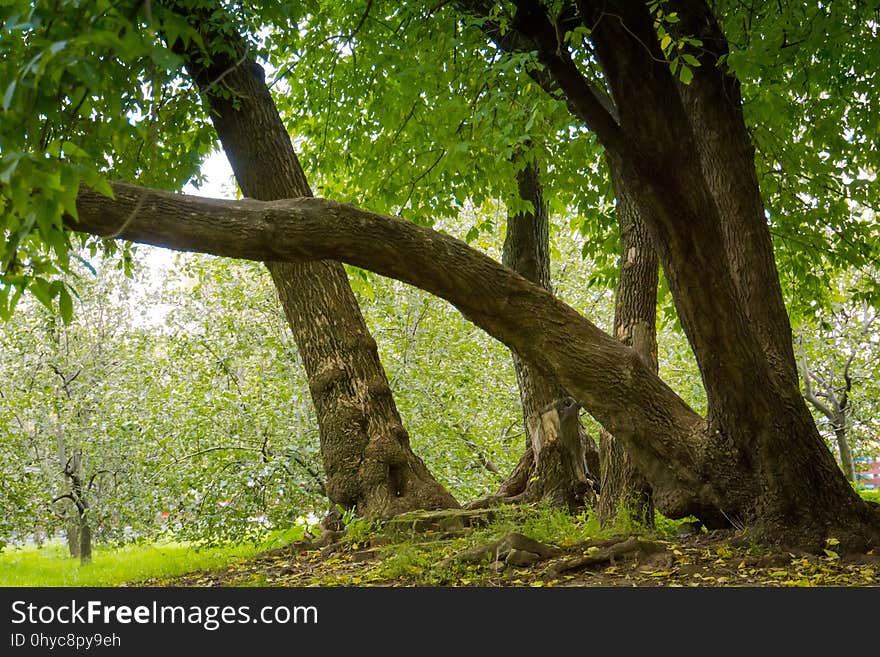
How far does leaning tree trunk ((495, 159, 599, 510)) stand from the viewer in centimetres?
739

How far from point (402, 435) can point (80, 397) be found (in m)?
9.86

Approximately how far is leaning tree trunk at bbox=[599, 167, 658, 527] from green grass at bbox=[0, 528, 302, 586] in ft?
12.0

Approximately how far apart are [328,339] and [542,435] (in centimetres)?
220

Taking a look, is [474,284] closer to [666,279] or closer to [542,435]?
[666,279]

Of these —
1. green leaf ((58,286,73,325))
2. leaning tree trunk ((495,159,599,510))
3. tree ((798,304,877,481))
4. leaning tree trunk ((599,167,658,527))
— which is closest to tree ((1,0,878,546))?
leaning tree trunk ((599,167,658,527))

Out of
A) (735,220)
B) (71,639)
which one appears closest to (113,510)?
(71,639)

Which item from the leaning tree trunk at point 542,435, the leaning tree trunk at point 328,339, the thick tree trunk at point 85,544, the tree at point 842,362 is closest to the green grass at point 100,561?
the thick tree trunk at point 85,544

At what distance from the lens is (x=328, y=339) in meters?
7.18

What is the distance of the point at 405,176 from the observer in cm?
870

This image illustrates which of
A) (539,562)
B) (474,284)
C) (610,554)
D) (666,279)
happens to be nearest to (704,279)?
(666,279)

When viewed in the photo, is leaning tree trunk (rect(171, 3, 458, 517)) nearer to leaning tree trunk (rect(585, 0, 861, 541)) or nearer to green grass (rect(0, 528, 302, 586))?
green grass (rect(0, 528, 302, 586))

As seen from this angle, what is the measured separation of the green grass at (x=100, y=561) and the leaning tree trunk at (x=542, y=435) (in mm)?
3034

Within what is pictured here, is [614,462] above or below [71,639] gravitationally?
above

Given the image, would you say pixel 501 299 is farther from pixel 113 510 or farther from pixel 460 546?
pixel 113 510
